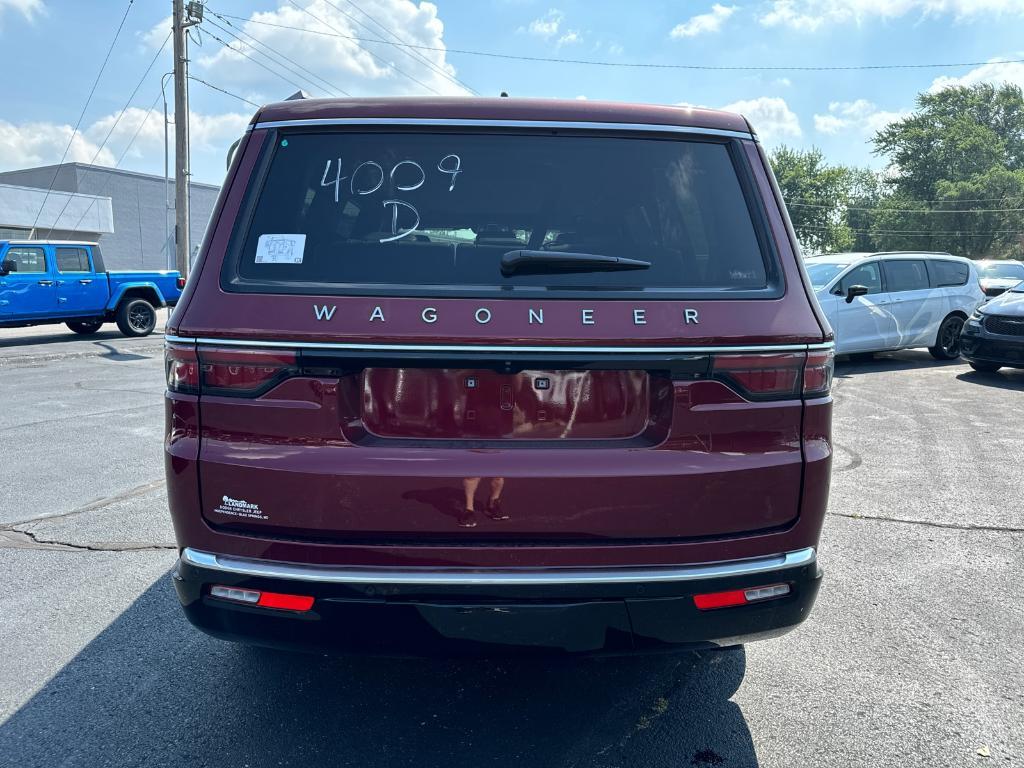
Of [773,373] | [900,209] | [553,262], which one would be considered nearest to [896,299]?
[773,373]

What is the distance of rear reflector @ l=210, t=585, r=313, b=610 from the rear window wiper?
1071 mm

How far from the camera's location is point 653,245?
7.59ft

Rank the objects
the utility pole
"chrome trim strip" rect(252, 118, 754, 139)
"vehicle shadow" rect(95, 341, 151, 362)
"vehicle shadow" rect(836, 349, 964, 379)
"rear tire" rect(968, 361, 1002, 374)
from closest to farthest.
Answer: "chrome trim strip" rect(252, 118, 754, 139) → "rear tire" rect(968, 361, 1002, 374) → "vehicle shadow" rect(836, 349, 964, 379) → "vehicle shadow" rect(95, 341, 151, 362) → the utility pole

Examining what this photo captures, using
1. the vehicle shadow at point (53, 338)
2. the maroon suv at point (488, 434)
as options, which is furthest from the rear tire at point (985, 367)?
the vehicle shadow at point (53, 338)

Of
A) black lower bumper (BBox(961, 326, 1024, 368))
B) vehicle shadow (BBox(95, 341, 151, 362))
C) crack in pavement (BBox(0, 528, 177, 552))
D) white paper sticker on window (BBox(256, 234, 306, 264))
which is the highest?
white paper sticker on window (BBox(256, 234, 306, 264))

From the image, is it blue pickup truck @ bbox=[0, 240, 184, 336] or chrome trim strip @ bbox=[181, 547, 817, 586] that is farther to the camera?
blue pickup truck @ bbox=[0, 240, 184, 336]

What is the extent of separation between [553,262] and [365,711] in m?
1.67

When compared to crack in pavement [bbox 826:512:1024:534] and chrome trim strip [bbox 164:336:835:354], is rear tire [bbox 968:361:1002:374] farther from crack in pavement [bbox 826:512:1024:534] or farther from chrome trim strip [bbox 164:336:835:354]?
chrome trim strip [bbox 164:336:835:354]

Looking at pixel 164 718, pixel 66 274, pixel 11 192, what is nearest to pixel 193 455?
pixel 164 718

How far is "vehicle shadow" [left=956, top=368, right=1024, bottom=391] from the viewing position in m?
10.3

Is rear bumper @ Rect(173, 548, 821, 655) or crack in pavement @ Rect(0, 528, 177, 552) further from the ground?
rear bumper @ Rect(173, 548, 821, 655)

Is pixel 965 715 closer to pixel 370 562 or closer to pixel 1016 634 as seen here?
pixel 1016 634

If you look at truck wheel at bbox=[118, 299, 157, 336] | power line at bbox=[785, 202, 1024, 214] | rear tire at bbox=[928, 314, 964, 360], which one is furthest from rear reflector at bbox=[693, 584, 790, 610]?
power line at bbox=[785, 202, 1024, 214]

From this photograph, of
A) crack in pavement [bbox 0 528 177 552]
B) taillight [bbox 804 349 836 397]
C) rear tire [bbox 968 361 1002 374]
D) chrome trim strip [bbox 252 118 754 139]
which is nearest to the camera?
taillight [bbox 804 349 836 397]
